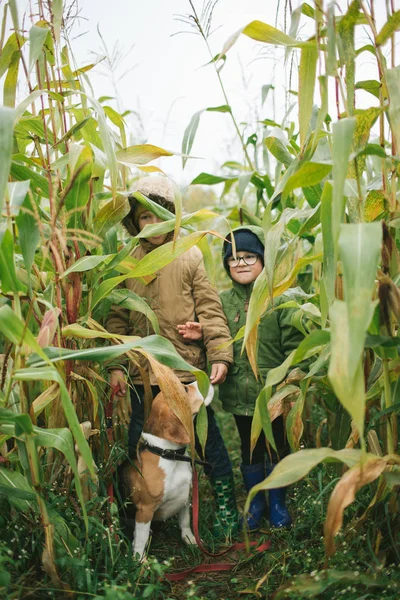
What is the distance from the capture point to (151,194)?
2201mm

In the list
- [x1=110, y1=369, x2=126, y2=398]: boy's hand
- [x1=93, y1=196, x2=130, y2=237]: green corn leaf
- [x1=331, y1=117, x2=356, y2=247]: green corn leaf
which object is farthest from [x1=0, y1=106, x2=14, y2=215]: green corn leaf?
[x1=110, y1=369, x2=126, y2=398]: boy's hand

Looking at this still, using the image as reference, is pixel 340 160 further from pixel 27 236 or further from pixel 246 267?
pixel 246 267

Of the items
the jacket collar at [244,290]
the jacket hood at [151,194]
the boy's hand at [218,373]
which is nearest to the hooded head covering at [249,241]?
→ the jacket collar at [244,290]

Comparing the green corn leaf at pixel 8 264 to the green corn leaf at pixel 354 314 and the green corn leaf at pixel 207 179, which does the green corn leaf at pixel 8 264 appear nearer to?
the green corn leaf at pixel 354 314

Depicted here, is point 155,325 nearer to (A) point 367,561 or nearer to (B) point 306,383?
(B) point 306,383

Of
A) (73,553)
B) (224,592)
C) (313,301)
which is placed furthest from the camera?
(313,301)

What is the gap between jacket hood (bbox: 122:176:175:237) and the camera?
2.21 meters

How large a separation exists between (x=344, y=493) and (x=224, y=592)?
746mm

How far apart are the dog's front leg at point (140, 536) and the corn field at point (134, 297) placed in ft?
0.16

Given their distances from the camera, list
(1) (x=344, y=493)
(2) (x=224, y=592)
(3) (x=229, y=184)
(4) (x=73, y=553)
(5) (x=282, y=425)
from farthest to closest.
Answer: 1. (3) (x=229, y=184)
2. (5) (x=282, y=425)
3. (2) (x=224, y=592)
4. (4) (x=73, y=553)
5. (1) (x=344, y=493)

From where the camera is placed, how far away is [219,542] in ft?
6.77

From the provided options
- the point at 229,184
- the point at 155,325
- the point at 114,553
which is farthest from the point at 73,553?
the point at 229,184

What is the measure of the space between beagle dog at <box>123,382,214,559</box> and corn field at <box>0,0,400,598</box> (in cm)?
10

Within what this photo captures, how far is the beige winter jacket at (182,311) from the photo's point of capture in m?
2.22
